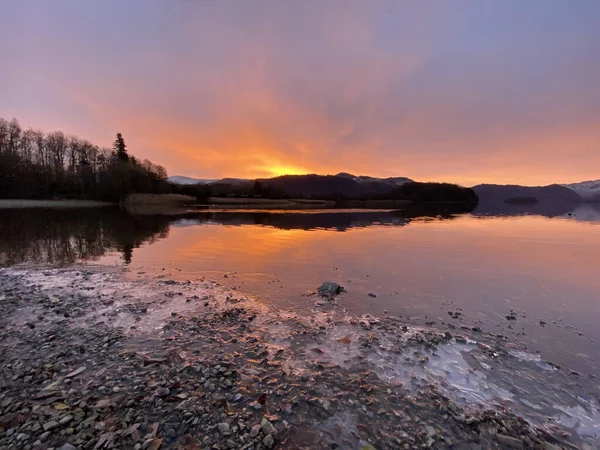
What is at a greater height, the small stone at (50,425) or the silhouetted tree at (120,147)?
the silhouetted tree at (120,147)

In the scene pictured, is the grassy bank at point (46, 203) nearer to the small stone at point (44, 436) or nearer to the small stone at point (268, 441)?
the small stone at point (44, 436)

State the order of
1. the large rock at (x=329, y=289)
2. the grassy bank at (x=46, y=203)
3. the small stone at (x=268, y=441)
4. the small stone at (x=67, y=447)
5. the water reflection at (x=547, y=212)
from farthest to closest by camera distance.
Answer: the water reflection at (x=547, y=212) → the grassy bank at (x=46, y=203) → the large rock at (x=329, y=289) → the small stone at (x=268, y=441) → the small stone at (x=67, y=447)

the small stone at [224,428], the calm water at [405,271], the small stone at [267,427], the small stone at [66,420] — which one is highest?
the small stone at [66,420]

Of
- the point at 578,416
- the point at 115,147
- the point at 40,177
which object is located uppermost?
the point at 115,147

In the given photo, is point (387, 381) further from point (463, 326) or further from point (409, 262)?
point (409, 262)

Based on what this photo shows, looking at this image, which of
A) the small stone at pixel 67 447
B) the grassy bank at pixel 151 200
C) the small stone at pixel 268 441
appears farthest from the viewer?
the grassy bank at pixel 151 200

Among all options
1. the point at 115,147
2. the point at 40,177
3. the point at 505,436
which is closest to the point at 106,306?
the point at 505,436

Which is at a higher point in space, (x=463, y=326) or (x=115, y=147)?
(x=115, y=147)

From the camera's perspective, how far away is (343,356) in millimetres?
6070

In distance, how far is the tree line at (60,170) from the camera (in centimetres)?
7100

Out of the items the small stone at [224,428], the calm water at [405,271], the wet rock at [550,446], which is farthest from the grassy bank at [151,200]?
the wet rock at [550,446]

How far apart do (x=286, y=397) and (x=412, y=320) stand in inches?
195

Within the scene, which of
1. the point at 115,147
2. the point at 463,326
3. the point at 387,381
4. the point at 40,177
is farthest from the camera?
the point at 115,147

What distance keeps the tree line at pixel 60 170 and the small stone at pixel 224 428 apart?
90.6 meters
